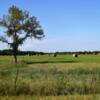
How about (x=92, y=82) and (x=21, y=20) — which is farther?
(x=21, y=20)

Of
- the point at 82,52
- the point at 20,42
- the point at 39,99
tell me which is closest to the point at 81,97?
the point at 39,99

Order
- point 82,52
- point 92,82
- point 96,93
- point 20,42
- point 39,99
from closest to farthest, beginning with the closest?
1. point 39,99
2. point 96,93
3. point 92,82
4. point 20,42
5. point 82,52

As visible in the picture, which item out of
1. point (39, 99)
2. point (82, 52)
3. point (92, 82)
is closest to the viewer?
point (39, 99)

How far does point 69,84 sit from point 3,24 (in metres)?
57.7

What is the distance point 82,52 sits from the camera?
19475cm

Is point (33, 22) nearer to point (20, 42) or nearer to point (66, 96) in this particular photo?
point (20, 42)

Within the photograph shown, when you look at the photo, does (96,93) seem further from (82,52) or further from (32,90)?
(82,52)

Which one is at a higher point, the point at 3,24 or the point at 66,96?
the point at 3,24

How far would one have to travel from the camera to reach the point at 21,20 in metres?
74.5

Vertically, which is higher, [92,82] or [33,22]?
[33,22]

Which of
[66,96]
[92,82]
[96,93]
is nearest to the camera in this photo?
[66,96]

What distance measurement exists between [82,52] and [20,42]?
4853 inches

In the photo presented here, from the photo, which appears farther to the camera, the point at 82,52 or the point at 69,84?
the point at 82,52

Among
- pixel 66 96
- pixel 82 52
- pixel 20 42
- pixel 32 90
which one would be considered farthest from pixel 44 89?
pixel 82 52
